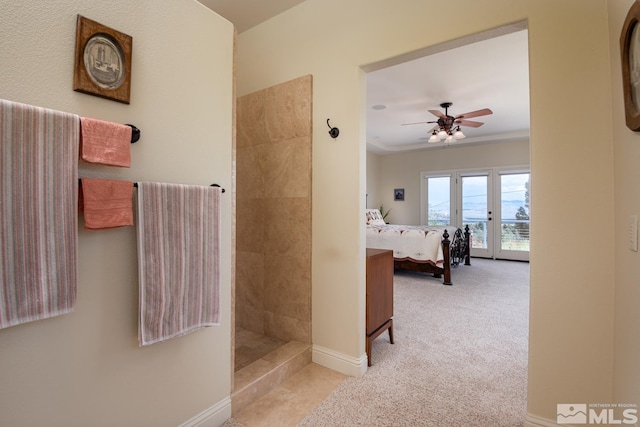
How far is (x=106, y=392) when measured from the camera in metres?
Result: 1.20

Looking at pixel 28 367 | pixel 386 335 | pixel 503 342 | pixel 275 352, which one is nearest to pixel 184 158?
pixel 28 367

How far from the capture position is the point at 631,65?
1.06 metres

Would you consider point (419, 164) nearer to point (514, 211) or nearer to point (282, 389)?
point (514, 211)

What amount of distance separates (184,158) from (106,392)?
1051 mm

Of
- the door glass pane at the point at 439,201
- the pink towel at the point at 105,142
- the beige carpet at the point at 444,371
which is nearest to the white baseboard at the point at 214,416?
the beige carpet at the point at 444,371

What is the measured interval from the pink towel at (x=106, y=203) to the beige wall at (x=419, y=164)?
733cm

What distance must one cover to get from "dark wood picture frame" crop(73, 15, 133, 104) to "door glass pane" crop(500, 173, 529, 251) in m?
7.39

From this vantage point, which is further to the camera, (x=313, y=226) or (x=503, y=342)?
(x=503, y=342)

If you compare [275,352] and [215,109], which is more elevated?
[215,109]

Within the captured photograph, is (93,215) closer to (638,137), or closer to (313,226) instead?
(313,226)

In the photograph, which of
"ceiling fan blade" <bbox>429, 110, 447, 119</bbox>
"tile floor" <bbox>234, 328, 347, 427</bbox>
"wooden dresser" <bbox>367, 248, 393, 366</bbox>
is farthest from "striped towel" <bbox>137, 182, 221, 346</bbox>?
"ceiling fan blade" <bbox>429, 110, 447, 119</bbox>

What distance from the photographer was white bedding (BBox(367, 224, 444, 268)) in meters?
4.76

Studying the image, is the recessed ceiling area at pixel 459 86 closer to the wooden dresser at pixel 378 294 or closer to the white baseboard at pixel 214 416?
the wooden dresser at pixel 378 294

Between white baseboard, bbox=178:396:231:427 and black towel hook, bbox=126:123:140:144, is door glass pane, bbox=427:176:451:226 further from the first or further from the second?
black towel hook, bbox=126:123:140:144
